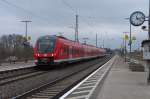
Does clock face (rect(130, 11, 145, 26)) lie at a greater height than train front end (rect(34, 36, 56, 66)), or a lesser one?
greater

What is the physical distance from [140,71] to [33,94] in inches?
775

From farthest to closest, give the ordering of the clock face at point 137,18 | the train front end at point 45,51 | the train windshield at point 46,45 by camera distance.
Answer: the train windshield at point 46,45 → the train front end at point 45,51 → the clock face at point 137,18

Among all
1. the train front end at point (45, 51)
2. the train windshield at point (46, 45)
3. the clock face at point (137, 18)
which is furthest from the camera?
the train windshield at point (46, 45)

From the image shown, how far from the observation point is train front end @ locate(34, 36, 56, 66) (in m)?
35.4

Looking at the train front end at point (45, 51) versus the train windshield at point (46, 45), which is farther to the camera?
the train windshield at point (46, 45)

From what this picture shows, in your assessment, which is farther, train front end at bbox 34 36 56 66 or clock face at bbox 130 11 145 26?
train front end at bbox 34 36 56 66

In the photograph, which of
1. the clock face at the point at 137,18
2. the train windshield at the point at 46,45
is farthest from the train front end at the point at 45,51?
the clock face at the point at 137,18

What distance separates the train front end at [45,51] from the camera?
35.4m

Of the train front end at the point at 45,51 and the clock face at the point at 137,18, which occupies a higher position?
the clock face at the point at 137,18

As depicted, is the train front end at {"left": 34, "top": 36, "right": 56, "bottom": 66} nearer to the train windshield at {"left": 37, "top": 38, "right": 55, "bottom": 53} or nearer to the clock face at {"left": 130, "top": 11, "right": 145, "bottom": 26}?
the train windshield at {"left": 37, "top": 38, "right": 55, "bottom": 53}

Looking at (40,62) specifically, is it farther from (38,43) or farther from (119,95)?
(119,95)

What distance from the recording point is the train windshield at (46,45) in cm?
3597

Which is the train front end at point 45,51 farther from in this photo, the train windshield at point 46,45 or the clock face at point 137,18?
the clock face at point 137,18

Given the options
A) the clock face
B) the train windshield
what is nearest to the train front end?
the train windshield
